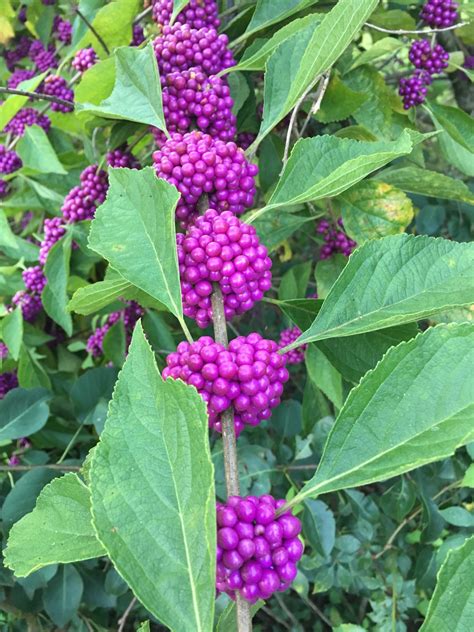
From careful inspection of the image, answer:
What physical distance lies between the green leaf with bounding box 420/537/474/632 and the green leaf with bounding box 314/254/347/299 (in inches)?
33.7

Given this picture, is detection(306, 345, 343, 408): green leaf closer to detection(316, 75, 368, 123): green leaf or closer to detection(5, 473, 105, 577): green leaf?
detection(316, 75, 368, 123): green leaf

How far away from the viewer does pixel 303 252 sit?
110 inches

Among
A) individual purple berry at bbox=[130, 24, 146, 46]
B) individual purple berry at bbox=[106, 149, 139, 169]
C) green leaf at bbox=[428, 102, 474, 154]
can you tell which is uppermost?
individual purple berry at bbox=[130, 24, 146, 46]

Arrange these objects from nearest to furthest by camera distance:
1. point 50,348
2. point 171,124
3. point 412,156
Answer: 1. point 171,124
2. point 412,156
3. point 50,348

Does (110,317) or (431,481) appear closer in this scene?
(110,317)

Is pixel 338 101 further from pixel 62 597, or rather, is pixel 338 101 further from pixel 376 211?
pixel 62 597

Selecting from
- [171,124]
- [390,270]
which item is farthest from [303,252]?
[390,270]

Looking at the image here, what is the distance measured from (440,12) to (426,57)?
10 cm

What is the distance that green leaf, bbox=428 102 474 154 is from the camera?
4.63 ft

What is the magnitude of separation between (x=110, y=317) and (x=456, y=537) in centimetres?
118

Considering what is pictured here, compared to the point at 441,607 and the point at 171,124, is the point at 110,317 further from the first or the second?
the point at 441,607

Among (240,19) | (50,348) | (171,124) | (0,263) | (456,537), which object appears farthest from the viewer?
(50,348)

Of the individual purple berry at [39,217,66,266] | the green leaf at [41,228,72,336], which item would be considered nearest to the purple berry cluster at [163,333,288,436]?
the green leaf at [41,228,72,336]

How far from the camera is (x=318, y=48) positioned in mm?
802
